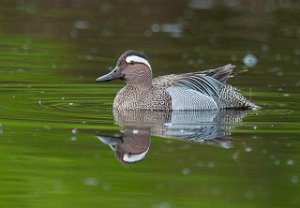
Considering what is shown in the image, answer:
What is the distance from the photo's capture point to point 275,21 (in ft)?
83.7

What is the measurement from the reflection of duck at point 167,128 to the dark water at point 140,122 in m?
0.02

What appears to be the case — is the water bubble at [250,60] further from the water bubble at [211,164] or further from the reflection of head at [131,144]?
the water bubble at [211,164]

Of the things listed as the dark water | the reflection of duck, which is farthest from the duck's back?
the dark water

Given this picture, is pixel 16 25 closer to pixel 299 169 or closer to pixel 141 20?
pixel 141 20

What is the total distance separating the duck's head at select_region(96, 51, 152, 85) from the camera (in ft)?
48.8

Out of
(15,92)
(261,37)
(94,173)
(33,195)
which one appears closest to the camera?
(33,195)

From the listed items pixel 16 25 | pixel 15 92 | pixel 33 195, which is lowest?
Answer: pixel 33 195

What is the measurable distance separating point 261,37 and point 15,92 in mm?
8785

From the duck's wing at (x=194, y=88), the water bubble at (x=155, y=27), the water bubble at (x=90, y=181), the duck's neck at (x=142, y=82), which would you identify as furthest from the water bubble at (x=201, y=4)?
the water bubble at (x=90, y=181)

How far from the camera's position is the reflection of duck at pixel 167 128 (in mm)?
11570

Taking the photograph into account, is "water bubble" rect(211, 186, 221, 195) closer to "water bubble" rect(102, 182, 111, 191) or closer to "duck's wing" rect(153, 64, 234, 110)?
"water bubble" rect(102, 182, 111, 191)

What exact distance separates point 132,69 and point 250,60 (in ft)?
16.6

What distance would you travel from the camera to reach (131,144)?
11.7 metres

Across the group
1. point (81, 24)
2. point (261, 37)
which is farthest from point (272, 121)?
point (81, 24)
